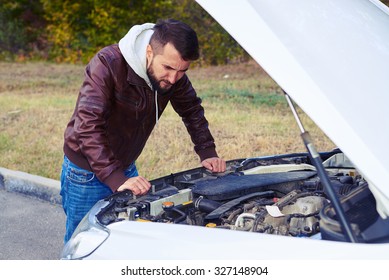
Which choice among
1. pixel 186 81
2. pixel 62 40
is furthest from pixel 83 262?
pixel 62 40

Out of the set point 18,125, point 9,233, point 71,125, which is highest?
point 71,125

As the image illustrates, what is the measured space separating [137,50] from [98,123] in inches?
16.3

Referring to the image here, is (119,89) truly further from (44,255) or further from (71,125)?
(44,255)

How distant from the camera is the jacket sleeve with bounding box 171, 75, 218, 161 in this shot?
4023 millimetres

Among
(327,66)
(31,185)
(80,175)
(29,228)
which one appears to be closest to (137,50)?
(80,175)

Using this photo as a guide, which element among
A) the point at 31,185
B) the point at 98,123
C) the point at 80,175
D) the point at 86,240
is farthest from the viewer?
the point at 31,185

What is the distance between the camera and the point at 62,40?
17219 millimetres

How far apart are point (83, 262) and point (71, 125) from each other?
4.61ft

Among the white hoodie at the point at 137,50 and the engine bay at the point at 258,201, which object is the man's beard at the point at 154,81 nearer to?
the white hoodie at the point at 137,50

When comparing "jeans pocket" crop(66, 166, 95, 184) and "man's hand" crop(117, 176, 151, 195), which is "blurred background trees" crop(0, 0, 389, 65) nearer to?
"jeans pocket" crop(66, 166, 95, 184)

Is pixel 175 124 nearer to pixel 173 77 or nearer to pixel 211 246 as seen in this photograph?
pixel 173 77

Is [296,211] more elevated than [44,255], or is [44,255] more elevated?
[296,211]

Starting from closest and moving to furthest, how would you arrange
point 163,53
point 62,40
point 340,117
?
point 340,117 → point 163,53 → point 62,40

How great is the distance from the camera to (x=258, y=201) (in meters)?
3.28
